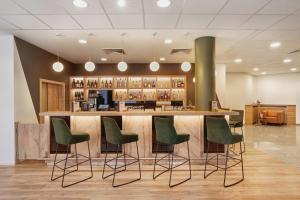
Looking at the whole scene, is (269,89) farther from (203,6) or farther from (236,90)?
→ (203,6)

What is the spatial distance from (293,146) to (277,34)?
11.6ft

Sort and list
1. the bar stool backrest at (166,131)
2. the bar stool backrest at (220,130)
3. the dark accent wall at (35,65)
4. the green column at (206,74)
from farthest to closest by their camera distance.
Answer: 1. the dark accent wall at (35,65)
2. the green column at (206,74)
3. the bar stool backrest at (166,131)
4. the bar stool backrest at (220,130)

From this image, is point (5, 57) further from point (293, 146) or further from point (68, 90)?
point (293, 146)

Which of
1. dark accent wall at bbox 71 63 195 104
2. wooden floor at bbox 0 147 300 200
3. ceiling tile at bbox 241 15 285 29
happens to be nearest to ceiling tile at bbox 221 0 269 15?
ceiling tile at bbox 241 15 285 29

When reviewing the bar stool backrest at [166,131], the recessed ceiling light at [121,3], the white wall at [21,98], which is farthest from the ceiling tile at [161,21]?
the white wall at [21,98]

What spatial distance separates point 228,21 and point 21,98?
15.5 ft

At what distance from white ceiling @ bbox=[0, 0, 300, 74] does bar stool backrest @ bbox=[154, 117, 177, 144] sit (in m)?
1.84

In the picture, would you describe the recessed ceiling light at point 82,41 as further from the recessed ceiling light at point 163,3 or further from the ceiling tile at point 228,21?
the ceiling tile at point 228,21

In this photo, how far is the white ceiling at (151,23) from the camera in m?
3.38

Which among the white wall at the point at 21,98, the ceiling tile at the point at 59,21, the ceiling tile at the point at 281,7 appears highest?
the ceiling tile at the point at 59,21

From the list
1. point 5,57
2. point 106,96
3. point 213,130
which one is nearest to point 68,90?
point 106,96

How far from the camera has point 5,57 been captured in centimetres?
473

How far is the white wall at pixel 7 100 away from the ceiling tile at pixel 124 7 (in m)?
2.68

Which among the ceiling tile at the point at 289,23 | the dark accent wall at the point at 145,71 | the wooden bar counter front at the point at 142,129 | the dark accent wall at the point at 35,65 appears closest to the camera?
the ceiling tile at the point at 289,23
